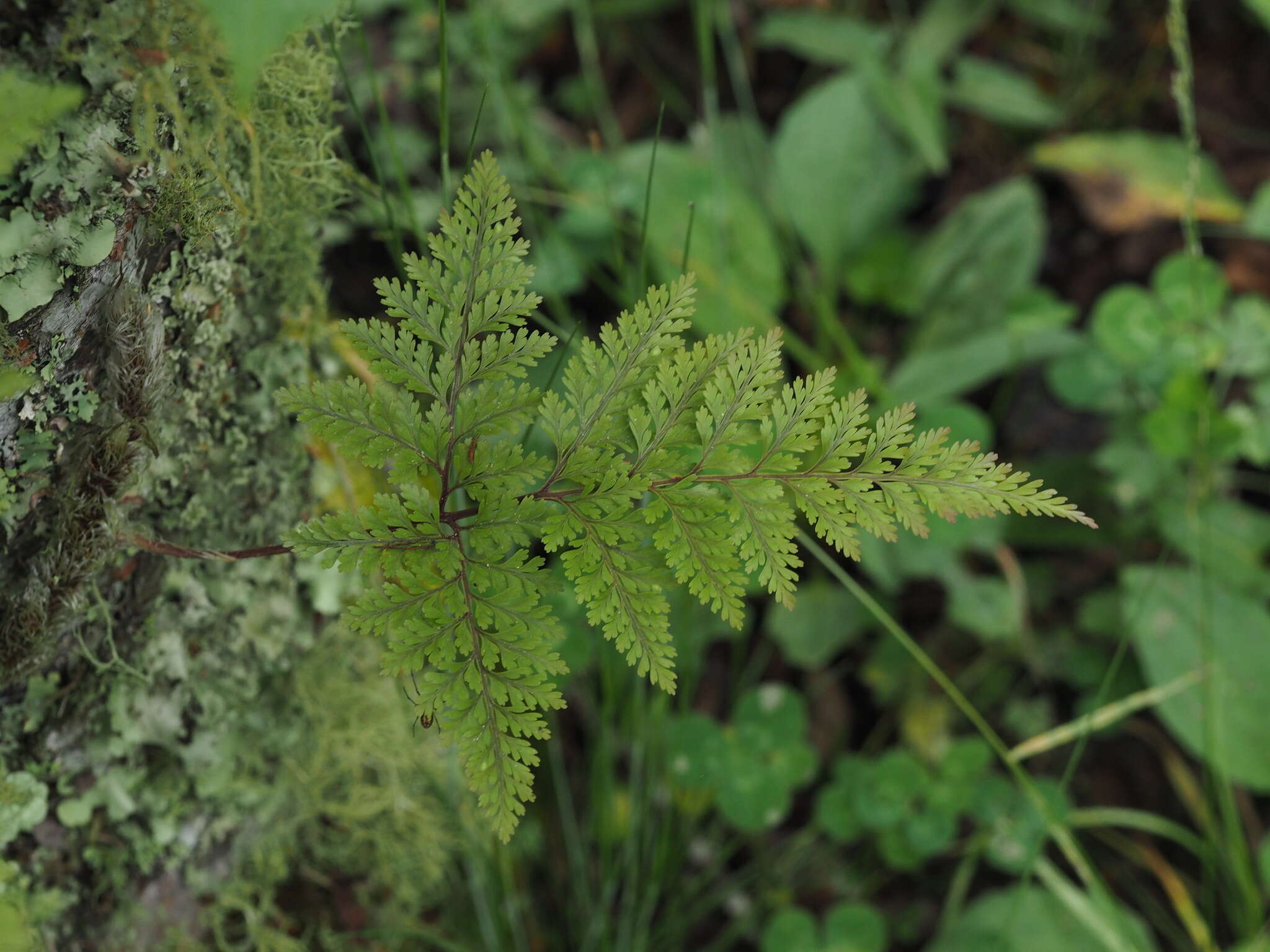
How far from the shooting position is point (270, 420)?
100 cm

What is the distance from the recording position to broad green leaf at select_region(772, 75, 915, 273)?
81.0 inches

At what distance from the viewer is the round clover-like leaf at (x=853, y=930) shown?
154cm

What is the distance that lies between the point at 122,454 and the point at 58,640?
22 cm

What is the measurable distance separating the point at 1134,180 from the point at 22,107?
87.1 inches

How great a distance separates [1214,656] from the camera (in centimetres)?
169

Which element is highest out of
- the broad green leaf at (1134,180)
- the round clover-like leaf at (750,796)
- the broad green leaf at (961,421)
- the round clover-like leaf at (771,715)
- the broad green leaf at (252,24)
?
the broad green leaf at (252,24)

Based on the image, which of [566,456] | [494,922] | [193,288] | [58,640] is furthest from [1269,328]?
[58,640]

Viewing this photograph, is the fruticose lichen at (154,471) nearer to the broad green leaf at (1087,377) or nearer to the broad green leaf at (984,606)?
the broad green leaf at (984,606)

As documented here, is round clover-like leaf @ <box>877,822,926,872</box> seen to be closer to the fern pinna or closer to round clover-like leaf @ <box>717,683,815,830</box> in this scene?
round clover-like leaf @ <box>717,683,815,830</box>

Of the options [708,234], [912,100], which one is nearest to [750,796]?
[708,234]

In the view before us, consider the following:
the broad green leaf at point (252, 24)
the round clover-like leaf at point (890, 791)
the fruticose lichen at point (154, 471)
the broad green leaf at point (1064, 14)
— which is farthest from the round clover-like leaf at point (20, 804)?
the broad green leaf at point (1064, 14)

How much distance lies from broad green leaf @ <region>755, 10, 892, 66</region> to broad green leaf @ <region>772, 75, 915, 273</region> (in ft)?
0.27

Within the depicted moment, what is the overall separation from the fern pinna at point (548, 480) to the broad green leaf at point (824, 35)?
1.65 metres

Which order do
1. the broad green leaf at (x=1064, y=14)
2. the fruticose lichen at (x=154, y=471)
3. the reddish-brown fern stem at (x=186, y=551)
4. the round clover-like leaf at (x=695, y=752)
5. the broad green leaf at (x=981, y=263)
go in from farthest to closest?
the broad green leaf at (x=1064, y=14) < the broad green leaf at (x=981, y=263) < the round clover-like leaf at (x=695, y=752) < the reddish-brown fern stem at (x=186, y=551) < the fruticose lichen at (x=154, y=471)
